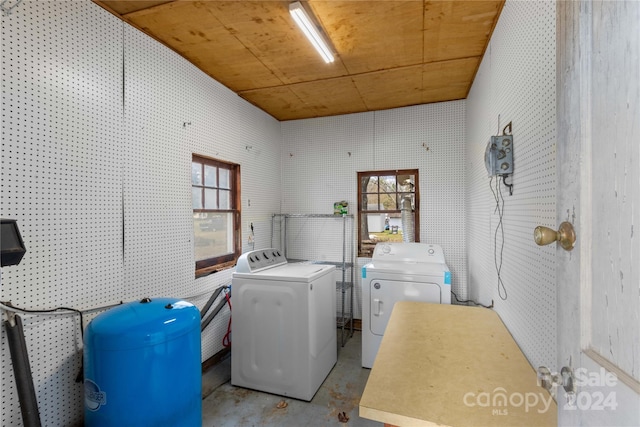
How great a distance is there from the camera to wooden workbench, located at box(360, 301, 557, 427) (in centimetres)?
97

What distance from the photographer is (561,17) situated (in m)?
0.71

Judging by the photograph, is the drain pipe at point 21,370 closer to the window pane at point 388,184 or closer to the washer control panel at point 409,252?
the washer control panel at point 409,252

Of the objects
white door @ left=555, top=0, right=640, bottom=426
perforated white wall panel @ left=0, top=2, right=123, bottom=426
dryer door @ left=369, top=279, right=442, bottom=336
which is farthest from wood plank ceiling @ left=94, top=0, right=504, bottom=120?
dryer door @ left=369, top=279, right=442, bottom=336

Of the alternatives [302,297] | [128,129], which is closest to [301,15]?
→ [128,129]

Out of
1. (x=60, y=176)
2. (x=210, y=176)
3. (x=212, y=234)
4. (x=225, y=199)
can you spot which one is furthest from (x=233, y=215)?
(x=60, y=176)

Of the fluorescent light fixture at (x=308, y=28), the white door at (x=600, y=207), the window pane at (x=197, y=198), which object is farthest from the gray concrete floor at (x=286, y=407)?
the fluorescent light fixture at (x=308, y=28)

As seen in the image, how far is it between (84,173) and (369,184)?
9.60 ft

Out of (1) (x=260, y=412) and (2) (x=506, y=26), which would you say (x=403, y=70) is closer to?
(2) (x=506, y=26)

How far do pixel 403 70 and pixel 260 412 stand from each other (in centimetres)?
310

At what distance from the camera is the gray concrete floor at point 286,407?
6.87 ft

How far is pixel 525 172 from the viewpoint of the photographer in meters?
1.40

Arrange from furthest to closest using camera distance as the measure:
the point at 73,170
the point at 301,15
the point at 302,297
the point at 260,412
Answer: the point at 302,297 → the point at 260,412 → the point at 301,15 → the point at 73,170

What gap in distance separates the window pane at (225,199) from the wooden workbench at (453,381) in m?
2.12

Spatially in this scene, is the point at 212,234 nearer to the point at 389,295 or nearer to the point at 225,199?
the point at 225,199
